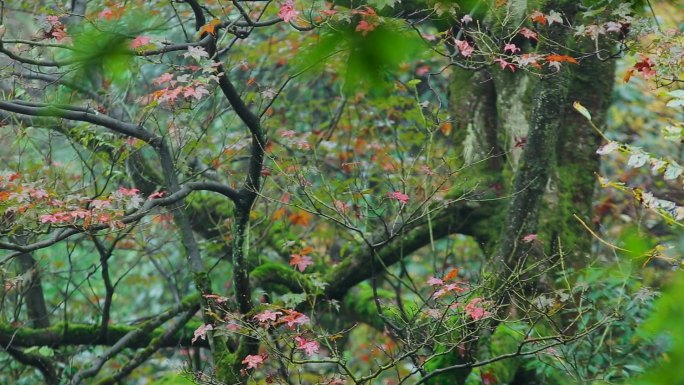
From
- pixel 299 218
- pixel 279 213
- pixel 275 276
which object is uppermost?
pixel 279 213

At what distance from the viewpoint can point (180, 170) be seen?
5.71 metres

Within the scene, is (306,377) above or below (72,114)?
below

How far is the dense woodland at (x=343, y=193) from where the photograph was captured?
14.4ft

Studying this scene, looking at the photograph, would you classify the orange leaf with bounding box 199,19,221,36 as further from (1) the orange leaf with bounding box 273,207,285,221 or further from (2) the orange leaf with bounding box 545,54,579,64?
(1) the orange leaf with bounding box 273,207,285,221

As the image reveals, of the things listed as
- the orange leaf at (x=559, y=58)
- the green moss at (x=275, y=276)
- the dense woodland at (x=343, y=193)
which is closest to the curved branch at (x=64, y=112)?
the dense woodland at (x=343, y=193)

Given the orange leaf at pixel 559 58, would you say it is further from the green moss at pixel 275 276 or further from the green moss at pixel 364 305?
the green moss at pixel 364 305

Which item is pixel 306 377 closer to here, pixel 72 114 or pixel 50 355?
pixel 50 355

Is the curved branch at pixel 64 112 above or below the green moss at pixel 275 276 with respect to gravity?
above

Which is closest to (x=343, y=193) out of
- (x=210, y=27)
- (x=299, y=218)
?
(x=210, y=27)

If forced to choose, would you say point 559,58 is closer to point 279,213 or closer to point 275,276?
point 275,276

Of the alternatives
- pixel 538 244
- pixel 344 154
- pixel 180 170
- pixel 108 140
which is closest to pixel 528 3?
pixel 538 244

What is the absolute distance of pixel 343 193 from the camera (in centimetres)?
547

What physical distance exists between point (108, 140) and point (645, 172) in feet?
19.4

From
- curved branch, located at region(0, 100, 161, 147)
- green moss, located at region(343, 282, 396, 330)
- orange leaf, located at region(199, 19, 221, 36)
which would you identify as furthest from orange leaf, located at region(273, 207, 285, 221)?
orange leaf, located at region(199, 19, 221, 36)
